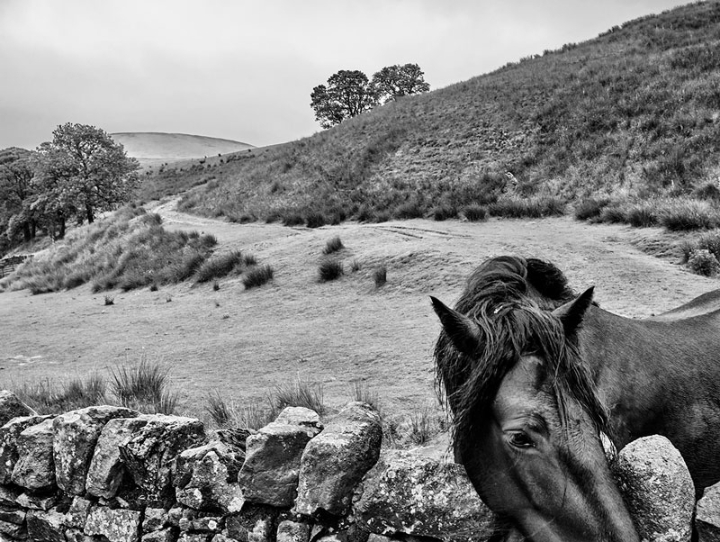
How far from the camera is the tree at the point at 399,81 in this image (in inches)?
2552

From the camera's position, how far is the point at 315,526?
2.81m

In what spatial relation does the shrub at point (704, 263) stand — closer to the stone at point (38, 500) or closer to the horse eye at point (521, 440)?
the horse eye at point (521, 440)

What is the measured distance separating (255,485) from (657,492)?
2.11 meters

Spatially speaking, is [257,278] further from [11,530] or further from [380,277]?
[11,530]

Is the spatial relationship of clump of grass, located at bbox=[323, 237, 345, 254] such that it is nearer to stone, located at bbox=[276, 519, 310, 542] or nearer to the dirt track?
the dirt track

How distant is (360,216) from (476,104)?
566 inches

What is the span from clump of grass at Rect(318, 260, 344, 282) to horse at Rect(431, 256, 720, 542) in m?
8.77

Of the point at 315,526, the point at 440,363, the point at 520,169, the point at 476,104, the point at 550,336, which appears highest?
the point at 476,104

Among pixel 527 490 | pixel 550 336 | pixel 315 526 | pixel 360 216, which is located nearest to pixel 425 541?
pixel 315 526

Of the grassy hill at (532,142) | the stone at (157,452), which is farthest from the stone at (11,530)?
the grassy hill at (532,142)

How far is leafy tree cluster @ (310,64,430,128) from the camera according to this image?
6562 cm

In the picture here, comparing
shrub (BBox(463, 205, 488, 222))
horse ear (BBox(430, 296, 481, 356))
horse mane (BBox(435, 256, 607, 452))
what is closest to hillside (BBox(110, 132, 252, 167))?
shrub (BBox(463, 205, 488, 222))

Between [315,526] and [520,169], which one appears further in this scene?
[520,169]

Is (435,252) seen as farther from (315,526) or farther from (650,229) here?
(315,526)
